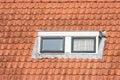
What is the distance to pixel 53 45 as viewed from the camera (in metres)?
12.5

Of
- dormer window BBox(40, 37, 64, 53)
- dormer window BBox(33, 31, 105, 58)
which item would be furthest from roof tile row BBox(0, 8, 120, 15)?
dormer window BBox(40, 37, 64, 53)

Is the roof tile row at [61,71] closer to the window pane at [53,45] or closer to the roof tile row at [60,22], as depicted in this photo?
the window pane at [53,45]

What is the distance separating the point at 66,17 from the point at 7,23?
4.89 ft

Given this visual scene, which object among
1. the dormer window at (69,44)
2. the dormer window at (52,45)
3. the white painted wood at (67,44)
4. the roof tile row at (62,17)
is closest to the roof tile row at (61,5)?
the roof tile row at (62,17)

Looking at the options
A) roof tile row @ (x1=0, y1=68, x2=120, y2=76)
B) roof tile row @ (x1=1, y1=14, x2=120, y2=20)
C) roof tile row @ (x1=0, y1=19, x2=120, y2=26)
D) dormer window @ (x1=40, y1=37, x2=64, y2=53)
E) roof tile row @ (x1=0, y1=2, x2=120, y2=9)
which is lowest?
roof tile row @ (x1=0, y1=68, x2=120, y2=76)

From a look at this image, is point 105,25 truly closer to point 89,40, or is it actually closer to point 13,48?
point 89,40

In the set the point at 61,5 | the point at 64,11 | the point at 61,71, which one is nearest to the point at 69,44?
the point at 61,71

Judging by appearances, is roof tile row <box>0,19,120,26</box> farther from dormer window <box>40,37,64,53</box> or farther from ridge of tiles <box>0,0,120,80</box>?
dormer window <box>40,37,64,53</box>

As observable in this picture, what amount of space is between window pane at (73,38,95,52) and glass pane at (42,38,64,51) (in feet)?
1.09

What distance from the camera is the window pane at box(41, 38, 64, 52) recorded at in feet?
41.0

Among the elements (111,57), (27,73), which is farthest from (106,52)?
(27,73)

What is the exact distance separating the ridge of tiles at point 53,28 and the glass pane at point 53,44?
29 cm

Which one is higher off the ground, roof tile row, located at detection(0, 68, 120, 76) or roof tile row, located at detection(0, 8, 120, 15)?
roof tile row, located at detection(0, 8, 120, 15)

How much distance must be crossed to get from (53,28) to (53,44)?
55 cm
